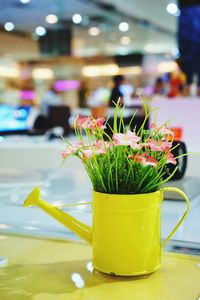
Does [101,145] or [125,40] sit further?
[125,40]

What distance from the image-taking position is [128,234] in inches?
28.9

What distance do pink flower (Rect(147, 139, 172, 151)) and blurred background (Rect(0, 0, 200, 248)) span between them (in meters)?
0.16

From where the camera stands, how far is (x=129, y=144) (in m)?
0.72

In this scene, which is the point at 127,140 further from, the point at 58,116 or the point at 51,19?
the point at 51,19

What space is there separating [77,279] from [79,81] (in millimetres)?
14674

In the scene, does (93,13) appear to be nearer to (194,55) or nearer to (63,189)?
(194,55)

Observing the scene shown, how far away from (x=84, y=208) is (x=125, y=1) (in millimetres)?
7838

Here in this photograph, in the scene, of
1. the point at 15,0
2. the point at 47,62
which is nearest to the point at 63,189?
the point at 15,0

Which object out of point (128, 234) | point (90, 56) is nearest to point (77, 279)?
point (128, 234)

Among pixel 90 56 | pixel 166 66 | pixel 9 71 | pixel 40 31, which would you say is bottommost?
pixel 9 71

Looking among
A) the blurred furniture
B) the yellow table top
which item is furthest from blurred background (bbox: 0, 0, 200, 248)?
the yellow table top

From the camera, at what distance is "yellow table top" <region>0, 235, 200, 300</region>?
674 millimetres

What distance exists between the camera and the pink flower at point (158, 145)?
73 cm

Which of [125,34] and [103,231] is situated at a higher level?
[125,34]
